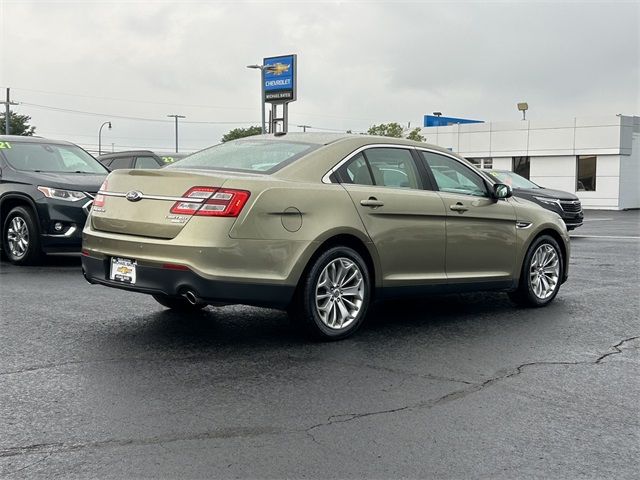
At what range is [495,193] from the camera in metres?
7.51

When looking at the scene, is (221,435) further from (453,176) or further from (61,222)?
(61,222)

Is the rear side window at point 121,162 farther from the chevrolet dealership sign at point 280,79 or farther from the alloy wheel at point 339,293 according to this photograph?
the chevrolet dealership sign at point 280,79

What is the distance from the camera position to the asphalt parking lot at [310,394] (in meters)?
3.60

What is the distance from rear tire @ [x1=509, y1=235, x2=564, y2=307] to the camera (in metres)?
7.80

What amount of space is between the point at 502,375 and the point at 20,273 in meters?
6.61

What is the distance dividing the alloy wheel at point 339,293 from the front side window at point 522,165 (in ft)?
132

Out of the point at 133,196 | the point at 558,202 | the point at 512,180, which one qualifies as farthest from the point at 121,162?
the point at 133,196

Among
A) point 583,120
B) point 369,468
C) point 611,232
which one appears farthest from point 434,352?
point 583,120

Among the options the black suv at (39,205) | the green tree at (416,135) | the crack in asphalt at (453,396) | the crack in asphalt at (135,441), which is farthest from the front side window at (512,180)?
the green tree at (416,135)

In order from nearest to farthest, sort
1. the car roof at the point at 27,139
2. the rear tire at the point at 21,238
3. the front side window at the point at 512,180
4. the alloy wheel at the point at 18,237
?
1. the rear tire at the point at 21,238
2. the alloy wheel at the point at 18,237
3. the car roof at the point at 27,139
4. the front side window at the point at 512,180

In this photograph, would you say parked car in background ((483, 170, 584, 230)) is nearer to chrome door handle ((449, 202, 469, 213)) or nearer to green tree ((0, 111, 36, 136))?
chrome door handle ((449, 202, 469, 213))

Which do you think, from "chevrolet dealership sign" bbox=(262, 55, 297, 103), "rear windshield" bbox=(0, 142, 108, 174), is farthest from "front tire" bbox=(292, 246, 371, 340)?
"chevrolet dealership sign" bbox=(262, 55, 297, 103)

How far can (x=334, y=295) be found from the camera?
19.8 feet

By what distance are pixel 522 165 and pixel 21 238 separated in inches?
1499
